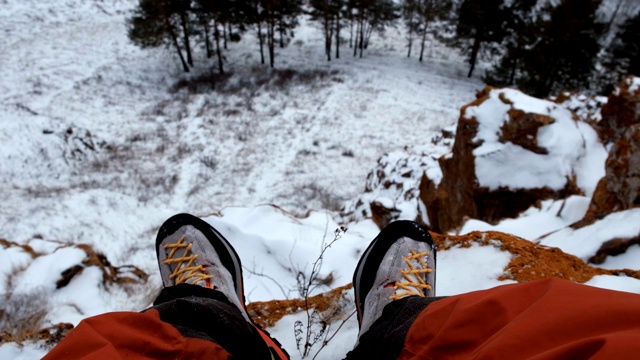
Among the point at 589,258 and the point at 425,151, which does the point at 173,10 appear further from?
the point at 589,258

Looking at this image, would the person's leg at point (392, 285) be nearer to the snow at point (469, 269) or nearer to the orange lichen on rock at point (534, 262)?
the snow at point (469, 269)

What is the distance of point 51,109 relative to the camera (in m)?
12.6

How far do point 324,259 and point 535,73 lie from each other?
16.6 metres

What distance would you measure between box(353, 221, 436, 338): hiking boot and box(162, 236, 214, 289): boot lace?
2.62 ft

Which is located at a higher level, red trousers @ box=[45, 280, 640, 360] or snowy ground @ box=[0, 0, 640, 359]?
red trousers @ box=[45, 280, 640, 360]

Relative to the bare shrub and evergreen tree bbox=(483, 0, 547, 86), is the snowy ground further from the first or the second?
evergreen tree bbox=(483, 0, 547, 86)

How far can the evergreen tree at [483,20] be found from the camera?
58.7 ft

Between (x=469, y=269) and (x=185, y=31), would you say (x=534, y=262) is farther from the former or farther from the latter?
(x=185, y=31)

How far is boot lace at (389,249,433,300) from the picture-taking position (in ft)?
5.59

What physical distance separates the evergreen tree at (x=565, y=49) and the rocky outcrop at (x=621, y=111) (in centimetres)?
977

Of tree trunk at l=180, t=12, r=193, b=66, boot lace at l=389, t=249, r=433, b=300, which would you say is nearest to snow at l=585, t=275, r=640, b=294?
boot lace at l=389, t=249, r=433, b=300

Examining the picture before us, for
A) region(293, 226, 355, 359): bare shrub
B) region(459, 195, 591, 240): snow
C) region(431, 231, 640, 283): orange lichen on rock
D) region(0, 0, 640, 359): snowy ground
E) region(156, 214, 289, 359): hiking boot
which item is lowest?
region(0, 0, 640, 359): snowy ground

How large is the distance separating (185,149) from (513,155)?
9.66 m

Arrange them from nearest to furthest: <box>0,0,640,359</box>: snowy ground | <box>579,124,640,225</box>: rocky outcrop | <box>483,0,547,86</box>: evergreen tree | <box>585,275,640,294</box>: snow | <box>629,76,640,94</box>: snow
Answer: <box>585,275,640,294</box>: snow
<box>579,124,640,225</box>: rocky outcrop
<box>0,0,640,359</box>: snowy ground
<box>629,76,640,94</box>: snow
<box>483,0,547,86</box>: evergreen tree
